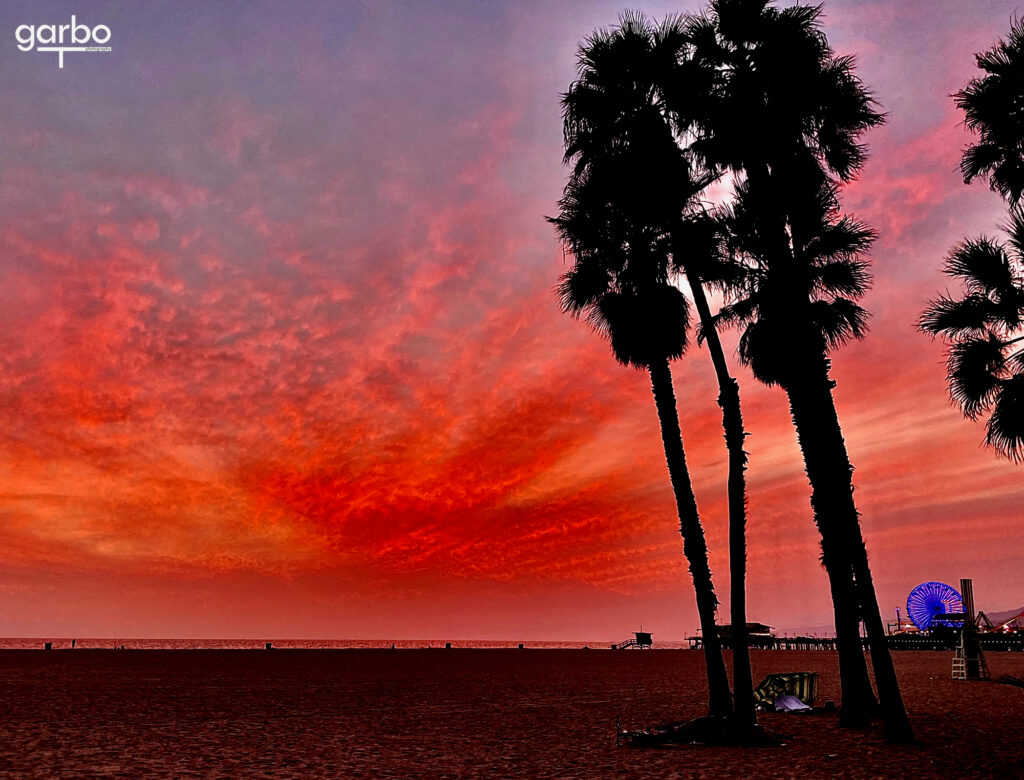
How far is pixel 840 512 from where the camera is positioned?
16.5 meters

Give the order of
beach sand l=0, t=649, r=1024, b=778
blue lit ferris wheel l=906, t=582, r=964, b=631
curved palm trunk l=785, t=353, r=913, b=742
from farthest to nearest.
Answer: blue lit ferris wheel l=906, t=582, r=964, b=631, curved palm trunk l=785, t=353, r=913, b=742, beach sand l=0, t=649, r=1024, b=778

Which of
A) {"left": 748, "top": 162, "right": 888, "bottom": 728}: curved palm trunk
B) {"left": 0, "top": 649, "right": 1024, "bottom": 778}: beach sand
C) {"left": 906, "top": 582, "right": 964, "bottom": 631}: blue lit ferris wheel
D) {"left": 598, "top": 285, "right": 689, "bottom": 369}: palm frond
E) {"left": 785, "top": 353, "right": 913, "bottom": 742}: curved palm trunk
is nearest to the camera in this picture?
{"left": 0, "top": 649, "right": 1024, "bottom": 778}: beach sand

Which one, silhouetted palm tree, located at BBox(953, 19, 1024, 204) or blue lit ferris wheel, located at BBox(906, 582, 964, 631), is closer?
silhouetted palm tree, located at BBox(953, 19, 1024, 204)

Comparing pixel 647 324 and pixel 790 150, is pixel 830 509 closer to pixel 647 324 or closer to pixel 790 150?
pixel 647 324

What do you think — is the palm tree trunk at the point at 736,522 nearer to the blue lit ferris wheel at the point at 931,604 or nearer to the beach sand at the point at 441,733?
the beach sand at the point at 441,733

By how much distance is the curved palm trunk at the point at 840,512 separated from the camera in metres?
15.4

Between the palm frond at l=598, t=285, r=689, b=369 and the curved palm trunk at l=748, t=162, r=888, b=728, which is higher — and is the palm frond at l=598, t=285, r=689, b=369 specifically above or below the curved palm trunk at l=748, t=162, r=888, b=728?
above

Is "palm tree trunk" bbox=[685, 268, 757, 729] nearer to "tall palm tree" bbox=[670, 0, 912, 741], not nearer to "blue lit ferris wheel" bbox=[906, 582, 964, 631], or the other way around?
"tall palm tree" bbox=[670, 0, 912, 741]

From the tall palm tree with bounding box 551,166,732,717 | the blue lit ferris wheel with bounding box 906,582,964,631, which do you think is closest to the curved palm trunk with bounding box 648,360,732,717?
the tall palm tree with bounding box 551,166,732,717

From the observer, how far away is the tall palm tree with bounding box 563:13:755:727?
18.4 metres

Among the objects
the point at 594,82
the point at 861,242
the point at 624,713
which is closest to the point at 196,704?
the point at 624,713

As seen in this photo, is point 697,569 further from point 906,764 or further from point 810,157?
point 810,157

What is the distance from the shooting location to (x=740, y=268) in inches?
760

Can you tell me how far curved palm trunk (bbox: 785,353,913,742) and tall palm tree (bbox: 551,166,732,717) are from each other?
2790mm
